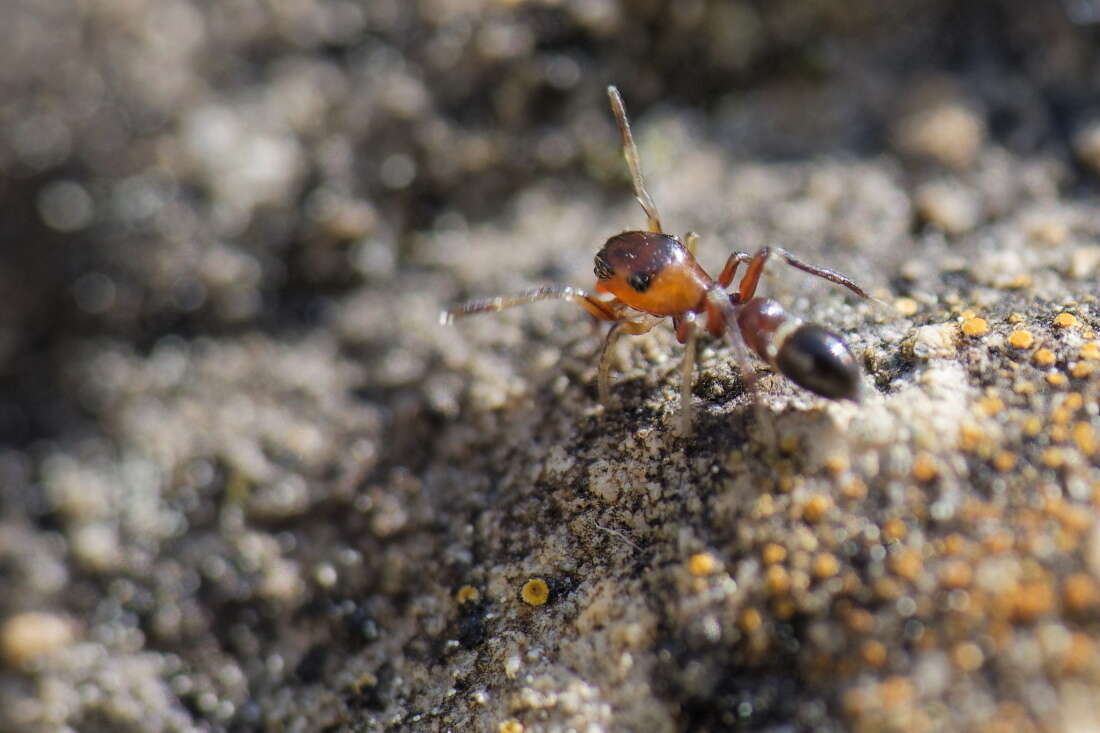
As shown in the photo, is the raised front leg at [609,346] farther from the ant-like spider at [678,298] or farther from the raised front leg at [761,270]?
the raised front leg at [761,270]

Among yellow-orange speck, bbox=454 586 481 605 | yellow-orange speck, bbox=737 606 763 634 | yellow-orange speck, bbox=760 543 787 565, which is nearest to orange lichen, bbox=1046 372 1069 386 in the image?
yellow-orange speck, bbox=760 543 787 565

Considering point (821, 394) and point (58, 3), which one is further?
→ point (58, 3)

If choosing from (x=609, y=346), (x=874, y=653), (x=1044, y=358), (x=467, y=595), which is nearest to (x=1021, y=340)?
(x=1044, y=358)

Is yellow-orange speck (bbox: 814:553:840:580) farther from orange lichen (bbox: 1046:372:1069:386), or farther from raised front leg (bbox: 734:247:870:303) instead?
raised front leg (bbox: 734:247:870:303)

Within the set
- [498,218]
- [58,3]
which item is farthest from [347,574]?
[58,3]

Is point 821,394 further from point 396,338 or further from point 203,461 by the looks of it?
point 203,461

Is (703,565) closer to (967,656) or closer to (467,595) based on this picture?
(967,656)

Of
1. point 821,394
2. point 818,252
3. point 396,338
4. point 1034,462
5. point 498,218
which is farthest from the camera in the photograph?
point 498,218
